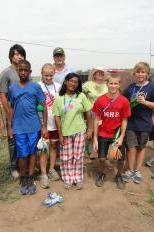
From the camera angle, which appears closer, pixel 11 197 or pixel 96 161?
pixel 11 197

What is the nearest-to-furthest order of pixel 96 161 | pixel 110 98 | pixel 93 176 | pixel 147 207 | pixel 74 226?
pixel 74 226, pixel 147 207, pixel 110 98, pixel 93 176, pixel 96 161

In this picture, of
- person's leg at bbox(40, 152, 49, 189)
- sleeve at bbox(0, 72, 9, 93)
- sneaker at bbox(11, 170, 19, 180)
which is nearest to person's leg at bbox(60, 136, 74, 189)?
person's leg at bbox(40, 152, 49, 189)

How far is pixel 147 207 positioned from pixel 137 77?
1778 mm

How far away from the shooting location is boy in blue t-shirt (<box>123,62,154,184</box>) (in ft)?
15.6

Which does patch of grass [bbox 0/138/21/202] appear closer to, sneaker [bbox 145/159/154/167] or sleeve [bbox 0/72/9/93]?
sleeve [bbox 0/72/9/93]

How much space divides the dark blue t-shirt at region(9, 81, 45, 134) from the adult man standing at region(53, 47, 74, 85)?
66 centimetres

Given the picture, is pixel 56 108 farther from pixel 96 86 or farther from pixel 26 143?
pixel 96 86

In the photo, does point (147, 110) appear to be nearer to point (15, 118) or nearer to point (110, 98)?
point (110, 98)

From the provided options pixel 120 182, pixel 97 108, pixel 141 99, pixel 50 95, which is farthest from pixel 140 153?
pixel 50 95

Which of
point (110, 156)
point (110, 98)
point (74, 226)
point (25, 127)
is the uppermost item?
point (110, 98)

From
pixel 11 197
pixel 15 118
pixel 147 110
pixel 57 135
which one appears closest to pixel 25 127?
pixel 15 118

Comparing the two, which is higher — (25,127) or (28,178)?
(25,127)

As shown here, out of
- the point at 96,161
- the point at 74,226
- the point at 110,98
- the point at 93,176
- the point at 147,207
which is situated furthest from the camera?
the point at 96,161

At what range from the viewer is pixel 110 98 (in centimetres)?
466
